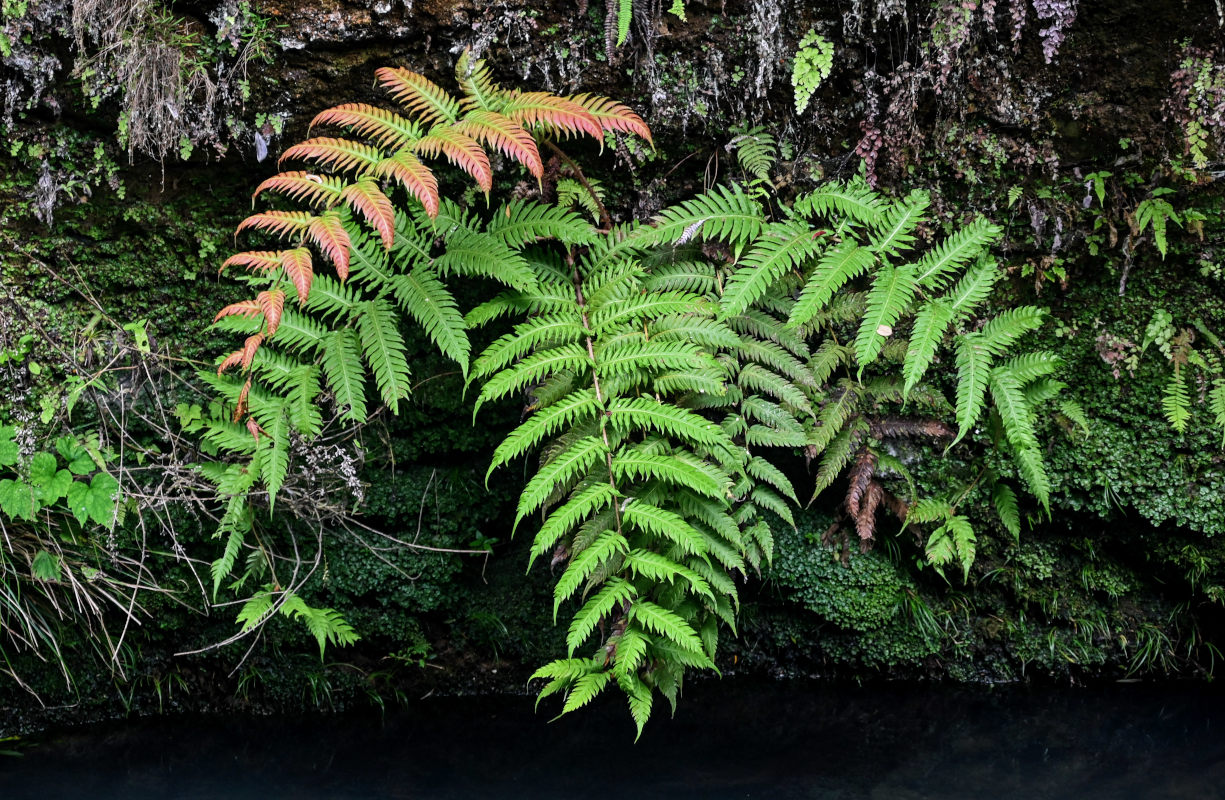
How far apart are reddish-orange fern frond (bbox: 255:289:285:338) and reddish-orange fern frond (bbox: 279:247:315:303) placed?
107 mm

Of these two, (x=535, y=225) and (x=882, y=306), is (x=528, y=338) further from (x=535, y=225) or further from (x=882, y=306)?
(x=882, y=306)

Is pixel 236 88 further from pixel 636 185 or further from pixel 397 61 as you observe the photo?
pixel 636 185

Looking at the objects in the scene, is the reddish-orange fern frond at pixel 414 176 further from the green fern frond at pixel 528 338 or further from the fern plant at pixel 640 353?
the green fern frond at pixel 528 338

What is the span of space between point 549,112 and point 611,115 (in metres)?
0.24

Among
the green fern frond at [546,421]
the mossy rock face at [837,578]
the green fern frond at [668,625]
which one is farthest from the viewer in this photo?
the mossy rock face at [837,578]

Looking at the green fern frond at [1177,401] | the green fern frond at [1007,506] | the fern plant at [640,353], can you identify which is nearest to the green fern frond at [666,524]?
the fern plant at [640,353]

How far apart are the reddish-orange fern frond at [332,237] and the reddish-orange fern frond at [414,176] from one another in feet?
0.88

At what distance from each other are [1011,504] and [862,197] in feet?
5.22

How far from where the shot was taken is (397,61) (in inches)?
153

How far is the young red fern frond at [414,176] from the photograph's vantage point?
3305mm

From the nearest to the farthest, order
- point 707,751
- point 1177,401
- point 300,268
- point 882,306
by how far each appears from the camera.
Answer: point 300,268, point 882,306, point 1177,401, point 707,751

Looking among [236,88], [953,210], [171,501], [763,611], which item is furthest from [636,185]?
[171,501]

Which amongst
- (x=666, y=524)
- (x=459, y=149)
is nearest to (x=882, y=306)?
(x=666, y=524)

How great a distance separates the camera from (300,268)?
3270 mm
